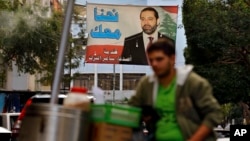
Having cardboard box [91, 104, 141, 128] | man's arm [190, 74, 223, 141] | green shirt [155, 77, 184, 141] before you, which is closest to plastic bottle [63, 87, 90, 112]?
cardboard box [91, 104, 141, 128]

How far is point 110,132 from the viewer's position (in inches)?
161

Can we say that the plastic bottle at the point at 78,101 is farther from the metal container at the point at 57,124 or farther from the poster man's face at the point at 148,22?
the poster man's face at the point at 148,22

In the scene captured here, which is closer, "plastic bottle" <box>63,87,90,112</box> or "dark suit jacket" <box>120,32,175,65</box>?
"plastic bottle" <box>63,87,90,112</box>

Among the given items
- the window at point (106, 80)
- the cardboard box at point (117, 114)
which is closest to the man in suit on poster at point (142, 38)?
the cardboard box at point (117, 114)

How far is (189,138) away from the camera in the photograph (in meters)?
4.12

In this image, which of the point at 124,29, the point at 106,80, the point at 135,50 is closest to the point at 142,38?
the point at 135,50

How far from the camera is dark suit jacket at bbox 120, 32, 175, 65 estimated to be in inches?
1039

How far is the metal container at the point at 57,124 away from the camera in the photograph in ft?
13.4

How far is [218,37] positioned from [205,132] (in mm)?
19556

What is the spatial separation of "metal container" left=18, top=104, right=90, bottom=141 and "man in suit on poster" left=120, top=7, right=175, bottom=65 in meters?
22.0

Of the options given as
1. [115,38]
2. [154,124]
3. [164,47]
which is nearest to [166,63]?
[164,47]

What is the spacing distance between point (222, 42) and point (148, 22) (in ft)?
13.3

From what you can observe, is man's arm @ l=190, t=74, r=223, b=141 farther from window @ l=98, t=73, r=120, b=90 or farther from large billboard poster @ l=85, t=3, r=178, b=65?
window @ l=98, t=73, r=120, b=90

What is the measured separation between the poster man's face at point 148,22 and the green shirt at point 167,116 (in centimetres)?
2199
